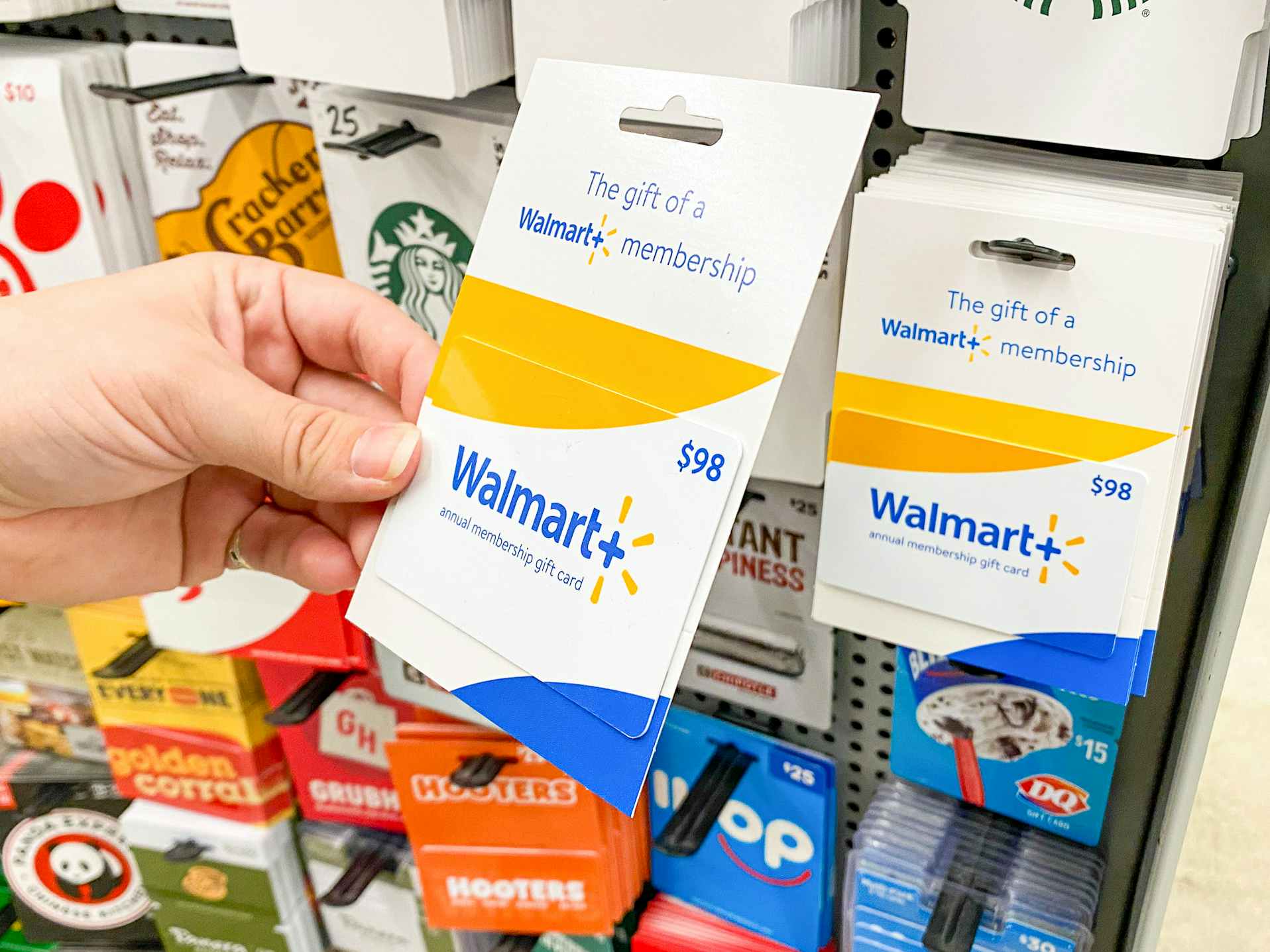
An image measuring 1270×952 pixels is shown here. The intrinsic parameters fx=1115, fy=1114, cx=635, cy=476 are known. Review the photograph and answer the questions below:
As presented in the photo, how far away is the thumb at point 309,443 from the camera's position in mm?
651

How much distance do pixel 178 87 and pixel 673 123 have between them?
1.79ft

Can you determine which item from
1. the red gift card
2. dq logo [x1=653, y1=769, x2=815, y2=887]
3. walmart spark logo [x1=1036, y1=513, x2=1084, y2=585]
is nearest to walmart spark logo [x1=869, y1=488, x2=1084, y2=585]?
walmart spark logo [x1=1036, y1=513, x2=1084, y2=585]

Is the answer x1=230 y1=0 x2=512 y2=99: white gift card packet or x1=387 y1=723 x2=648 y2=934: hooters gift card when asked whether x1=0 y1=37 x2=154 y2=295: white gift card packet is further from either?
x1=387 y1=723 x2=648 y2=934: hooters gift card

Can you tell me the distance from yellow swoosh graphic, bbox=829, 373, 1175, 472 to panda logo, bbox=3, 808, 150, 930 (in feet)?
4.04

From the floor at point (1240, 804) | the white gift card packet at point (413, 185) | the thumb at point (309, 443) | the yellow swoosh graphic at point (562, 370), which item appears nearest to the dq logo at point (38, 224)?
the white gift card packet at point (413, 185)

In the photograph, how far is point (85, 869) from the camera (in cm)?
151

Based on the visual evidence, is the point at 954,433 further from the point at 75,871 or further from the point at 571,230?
the point at 75,871

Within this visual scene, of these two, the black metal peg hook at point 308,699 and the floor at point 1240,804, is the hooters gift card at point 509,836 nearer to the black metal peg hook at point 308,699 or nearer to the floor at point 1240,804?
the black metal peg hook at point 308,699

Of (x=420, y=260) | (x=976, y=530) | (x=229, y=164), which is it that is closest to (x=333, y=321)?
(x=420, y=260)

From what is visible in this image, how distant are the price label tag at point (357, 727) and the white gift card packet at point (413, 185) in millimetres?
525

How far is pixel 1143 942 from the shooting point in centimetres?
68

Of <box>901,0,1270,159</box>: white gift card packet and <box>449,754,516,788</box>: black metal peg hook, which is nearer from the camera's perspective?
<box>901,0,1270,159</box>: white gift card packet

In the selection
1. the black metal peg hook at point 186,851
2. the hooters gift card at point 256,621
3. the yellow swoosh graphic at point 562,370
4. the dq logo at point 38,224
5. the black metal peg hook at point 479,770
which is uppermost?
the dq logo at point 38,224

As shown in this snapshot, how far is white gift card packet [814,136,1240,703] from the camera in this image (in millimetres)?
578
